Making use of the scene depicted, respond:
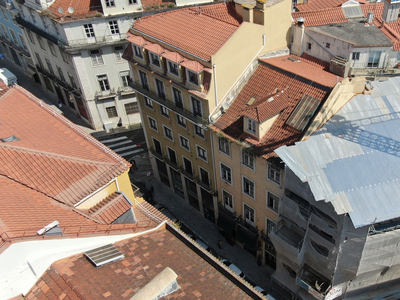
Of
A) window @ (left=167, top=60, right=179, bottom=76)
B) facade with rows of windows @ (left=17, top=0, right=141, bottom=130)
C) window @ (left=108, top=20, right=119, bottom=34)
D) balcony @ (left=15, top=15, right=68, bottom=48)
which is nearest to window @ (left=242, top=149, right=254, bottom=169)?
window @ (left=167, top=60, right=179, bottom=76)

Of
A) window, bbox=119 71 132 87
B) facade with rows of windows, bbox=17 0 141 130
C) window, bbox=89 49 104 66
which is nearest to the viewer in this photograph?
facade with rows of windows, bbox=17 0 141 130

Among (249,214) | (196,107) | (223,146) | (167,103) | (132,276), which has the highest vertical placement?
(132,276)

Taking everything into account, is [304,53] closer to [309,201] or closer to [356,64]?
[356,64]

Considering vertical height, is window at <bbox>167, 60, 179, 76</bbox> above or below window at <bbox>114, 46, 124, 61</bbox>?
above

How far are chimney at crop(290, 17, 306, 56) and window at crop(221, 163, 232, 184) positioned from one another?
1450cm

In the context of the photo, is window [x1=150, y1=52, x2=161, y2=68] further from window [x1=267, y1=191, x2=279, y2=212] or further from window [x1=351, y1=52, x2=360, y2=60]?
window [x1=351, y1=52, x2=360, y2=60]

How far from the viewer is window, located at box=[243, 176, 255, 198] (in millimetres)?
39469

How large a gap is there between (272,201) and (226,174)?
6.35m

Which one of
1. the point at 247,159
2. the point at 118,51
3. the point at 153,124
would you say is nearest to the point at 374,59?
the point at 247,159

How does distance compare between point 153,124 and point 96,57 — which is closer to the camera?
point 153,124

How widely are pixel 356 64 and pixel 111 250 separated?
30.0 metres

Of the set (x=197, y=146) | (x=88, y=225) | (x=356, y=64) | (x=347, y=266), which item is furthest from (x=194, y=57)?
(x=347, y=266)

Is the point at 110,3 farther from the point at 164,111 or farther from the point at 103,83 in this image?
the point at 164,111

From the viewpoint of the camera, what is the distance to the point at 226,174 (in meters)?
42.5
